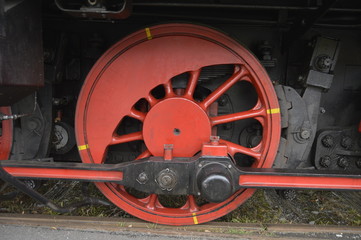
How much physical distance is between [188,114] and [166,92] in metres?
0.20

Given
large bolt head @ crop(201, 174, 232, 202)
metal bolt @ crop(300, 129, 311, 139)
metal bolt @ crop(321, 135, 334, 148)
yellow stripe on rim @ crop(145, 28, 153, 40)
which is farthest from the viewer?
metal bolt @ crop(321, 135, 334, 148)

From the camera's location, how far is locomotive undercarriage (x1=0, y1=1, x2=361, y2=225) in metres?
1.40

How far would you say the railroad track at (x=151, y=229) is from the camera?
148cm

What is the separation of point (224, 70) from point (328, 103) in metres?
0.86

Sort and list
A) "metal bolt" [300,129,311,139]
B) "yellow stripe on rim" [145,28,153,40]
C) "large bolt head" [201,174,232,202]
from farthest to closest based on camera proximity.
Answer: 1. "metal bolt" [300,129,311,139]
2. "yellow stripe on rim" [145,28,153,40]
3. "large bolt head" [201,174,232,202]

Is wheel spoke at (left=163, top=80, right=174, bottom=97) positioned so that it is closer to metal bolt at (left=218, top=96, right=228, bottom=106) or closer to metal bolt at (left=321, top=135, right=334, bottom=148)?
metal bolt at (left=218, top=96, right=228, bottom=106)

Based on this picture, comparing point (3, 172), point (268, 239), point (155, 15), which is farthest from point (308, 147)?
point (3, 172)

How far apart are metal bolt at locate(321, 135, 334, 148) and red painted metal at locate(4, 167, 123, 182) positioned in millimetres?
1434

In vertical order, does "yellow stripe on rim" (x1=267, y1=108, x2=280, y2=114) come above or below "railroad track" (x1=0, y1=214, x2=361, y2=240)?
above

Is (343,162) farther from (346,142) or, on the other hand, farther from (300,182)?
(300,182)

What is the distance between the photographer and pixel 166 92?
4.87 feet

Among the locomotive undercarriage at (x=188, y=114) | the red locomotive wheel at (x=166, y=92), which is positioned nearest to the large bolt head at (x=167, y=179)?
the locomotive undercarriage at (x=188, y=114)

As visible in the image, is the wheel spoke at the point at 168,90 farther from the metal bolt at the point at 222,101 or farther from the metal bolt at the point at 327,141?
the metal bolt at the point at 327,141

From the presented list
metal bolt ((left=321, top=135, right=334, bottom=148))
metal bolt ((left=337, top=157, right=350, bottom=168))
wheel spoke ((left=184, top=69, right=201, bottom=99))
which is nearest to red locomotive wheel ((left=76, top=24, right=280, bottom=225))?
wheel spoke ((left=184, top=69, right=201, bottom=99))
